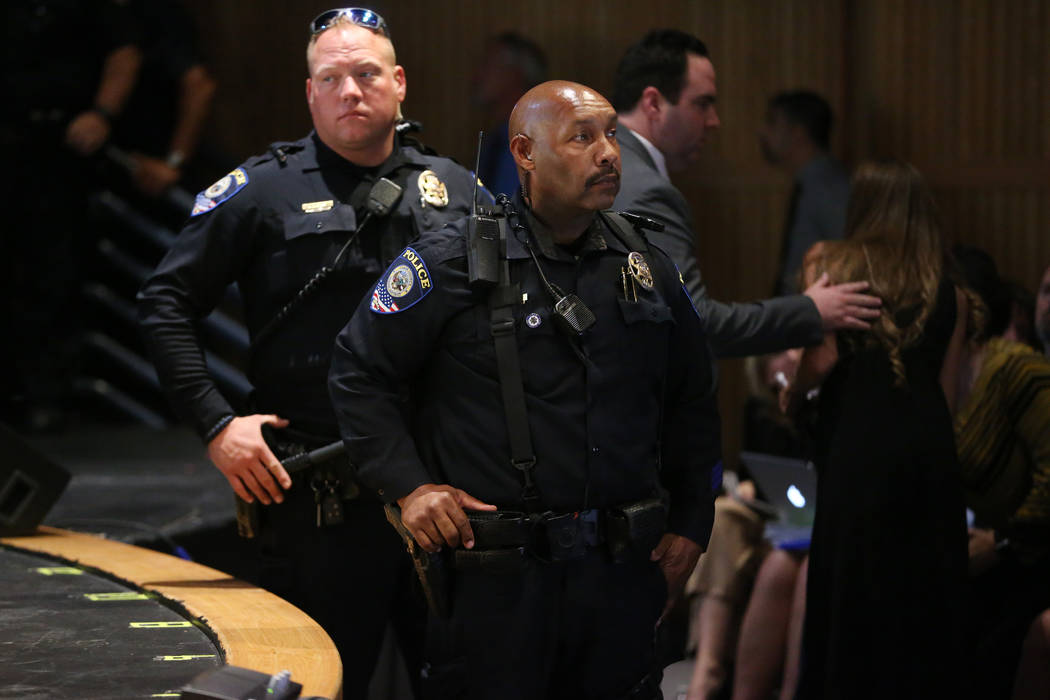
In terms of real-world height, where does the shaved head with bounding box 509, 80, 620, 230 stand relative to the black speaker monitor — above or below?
above

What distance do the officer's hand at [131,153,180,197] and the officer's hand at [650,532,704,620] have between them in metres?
3.34

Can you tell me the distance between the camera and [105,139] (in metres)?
4.96

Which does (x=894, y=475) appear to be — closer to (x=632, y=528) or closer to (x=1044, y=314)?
(x=1044, y=314)

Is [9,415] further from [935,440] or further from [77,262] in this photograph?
[935,440]

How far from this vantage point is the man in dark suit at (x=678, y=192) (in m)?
2.86

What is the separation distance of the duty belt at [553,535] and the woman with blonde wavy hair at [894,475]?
3.05 ft

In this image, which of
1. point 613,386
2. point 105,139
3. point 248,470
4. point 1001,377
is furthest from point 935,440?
point 105,139

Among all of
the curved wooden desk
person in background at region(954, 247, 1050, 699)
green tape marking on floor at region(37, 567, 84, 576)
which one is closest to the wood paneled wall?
person in background at region(954, 247, 1050, 699)

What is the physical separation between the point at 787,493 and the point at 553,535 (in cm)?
182

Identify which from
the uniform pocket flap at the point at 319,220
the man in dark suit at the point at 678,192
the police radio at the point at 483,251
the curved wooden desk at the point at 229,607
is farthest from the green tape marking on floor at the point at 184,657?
the man in dark suit at the point at 678,192

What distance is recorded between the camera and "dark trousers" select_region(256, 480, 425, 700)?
2.67m

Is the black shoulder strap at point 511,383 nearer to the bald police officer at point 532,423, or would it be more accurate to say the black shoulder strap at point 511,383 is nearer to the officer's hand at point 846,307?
the bald police officer at point 532,423

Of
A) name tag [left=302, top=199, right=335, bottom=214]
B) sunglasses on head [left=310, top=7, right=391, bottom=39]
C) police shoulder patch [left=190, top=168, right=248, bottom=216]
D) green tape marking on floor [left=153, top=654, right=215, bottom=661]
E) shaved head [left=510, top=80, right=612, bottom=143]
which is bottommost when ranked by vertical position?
green tape marking on floor [left=153, top=654, right=215, bottom=661]

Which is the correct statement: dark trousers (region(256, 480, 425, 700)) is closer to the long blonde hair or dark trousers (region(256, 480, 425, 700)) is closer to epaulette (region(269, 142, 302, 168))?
epaulette (region(269, 142, 302, 168))
